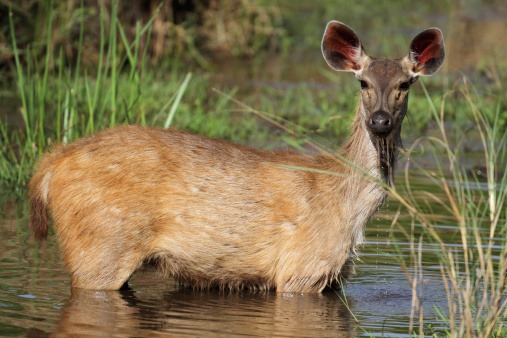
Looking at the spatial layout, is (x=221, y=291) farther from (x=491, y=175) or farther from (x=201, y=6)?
(x=201, y=6)

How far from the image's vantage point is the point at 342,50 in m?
7.66

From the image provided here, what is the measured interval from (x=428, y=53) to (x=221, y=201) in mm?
1675

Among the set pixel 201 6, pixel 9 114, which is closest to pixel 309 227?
pixel 9 114

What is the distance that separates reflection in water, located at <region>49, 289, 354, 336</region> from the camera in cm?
650

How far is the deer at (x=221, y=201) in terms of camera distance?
7199 mm

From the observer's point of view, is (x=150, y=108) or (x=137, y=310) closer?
(x=137, y=310)

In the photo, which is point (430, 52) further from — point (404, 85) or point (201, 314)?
point (201, 314)

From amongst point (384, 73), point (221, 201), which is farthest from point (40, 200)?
point (384, 73)

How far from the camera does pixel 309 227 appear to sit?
744cm

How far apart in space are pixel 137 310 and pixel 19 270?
1.17 m

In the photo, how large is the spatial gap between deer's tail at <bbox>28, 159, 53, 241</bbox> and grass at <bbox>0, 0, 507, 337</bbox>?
1323mm

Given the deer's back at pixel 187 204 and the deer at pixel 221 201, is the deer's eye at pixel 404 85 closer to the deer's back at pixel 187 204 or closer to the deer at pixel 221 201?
the deer at pixel 221 201

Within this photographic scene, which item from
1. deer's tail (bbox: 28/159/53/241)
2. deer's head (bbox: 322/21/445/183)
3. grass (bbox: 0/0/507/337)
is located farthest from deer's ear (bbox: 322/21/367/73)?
deer's tail (bbox: 28/159/53/241)

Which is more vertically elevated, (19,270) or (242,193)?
(242,193)
